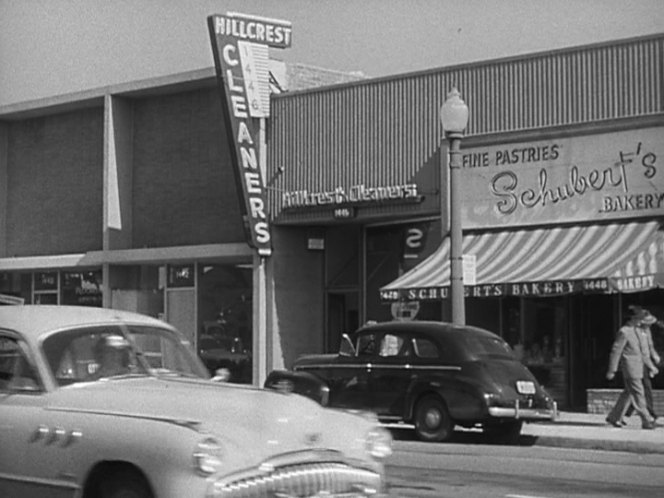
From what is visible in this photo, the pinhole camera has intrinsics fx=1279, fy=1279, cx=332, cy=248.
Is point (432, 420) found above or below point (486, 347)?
below

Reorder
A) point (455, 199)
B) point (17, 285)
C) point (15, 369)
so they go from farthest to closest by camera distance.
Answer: point (17, 285) → point (455, 199) → point (15, 369)

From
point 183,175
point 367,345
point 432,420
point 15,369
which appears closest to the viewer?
point 15,369

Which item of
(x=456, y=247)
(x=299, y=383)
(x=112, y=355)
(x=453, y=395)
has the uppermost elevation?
(x=456, y=247)

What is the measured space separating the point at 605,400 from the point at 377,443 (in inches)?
572

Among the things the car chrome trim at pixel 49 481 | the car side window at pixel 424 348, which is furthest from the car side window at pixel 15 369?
the car side window at pixel 424 348

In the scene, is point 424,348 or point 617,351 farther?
point 617,351

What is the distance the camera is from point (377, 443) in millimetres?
8523

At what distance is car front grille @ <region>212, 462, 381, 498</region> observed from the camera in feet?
24.5

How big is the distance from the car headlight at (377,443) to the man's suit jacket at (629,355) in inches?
461

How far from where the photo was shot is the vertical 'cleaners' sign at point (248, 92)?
2727cm

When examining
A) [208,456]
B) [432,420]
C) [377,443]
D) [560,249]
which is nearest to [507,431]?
[432,420]

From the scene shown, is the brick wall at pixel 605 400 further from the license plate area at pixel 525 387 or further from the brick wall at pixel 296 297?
the brick wall at pixel 296 297

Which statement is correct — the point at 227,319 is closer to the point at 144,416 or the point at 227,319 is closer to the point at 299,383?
the point at 299,383

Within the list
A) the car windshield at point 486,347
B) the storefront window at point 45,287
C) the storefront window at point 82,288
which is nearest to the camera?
the car windshield at point 486,347
